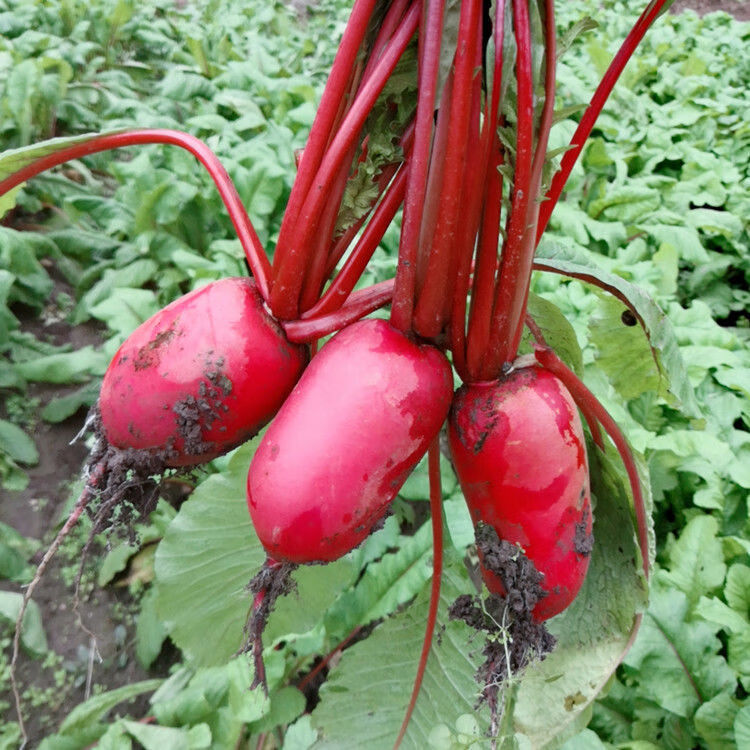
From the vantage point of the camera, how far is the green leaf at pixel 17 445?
1.81m

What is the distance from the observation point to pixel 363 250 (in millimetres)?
725

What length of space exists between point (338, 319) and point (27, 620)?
4.26ft

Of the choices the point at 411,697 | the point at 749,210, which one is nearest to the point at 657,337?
the point at 411,697

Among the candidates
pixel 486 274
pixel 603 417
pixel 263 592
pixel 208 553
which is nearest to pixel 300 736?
pixel 208 553

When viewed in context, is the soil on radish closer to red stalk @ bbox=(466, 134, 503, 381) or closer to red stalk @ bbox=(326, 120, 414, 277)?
red stalk @ bbox=(466, 134, 503, 381)

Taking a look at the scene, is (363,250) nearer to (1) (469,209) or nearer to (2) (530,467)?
(1) (469,209)

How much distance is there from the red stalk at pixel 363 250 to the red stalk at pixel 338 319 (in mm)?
11

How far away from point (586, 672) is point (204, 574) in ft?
1.72

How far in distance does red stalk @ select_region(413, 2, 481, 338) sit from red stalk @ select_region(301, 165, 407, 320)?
0.27 ft

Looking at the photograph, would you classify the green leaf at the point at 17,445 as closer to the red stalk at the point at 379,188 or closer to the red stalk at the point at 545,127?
the red stalk at the point at 379,188

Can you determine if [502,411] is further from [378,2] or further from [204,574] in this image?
[204,574]

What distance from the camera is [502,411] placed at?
2.28 feet

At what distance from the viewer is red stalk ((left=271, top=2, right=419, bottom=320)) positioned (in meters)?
0.63

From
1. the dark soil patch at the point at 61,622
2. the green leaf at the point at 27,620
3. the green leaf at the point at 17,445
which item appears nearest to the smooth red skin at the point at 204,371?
the dark soil patch at the point at 61,622
